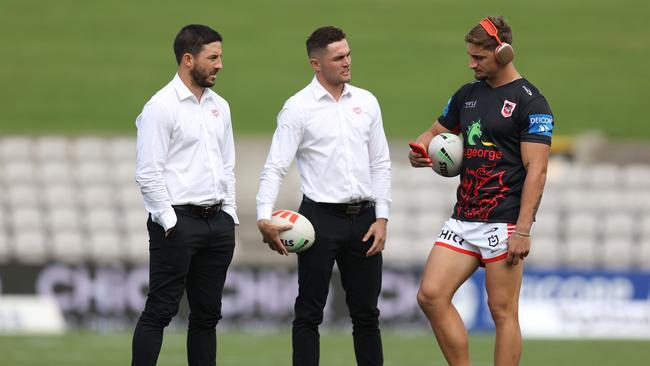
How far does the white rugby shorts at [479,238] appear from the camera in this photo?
Answer: 266 inches

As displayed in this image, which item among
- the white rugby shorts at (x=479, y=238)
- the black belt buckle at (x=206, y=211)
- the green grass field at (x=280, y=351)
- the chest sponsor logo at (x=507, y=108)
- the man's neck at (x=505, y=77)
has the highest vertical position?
the man's neck at (x=505, y=77)

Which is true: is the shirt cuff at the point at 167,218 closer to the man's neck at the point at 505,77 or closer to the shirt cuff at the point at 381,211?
the shirt cuff at the point at 381,211

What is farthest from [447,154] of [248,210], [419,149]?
[248,210]

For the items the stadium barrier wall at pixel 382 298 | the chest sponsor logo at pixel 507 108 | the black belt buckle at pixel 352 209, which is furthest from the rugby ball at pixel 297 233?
the stadium barrier wall at pixel 382 298

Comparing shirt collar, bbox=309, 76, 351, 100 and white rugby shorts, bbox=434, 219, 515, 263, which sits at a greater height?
shirt collar, bbox=309, 76, 351, 100

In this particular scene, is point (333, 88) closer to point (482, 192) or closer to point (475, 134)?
point (475, 134)

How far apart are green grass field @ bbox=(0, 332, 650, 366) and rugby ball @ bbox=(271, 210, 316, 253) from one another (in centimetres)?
284

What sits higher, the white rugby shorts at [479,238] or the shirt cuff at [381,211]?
the shirt cuff at [381,211]

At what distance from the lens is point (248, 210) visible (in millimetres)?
15617

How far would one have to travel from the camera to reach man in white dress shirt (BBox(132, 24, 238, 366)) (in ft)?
22.1

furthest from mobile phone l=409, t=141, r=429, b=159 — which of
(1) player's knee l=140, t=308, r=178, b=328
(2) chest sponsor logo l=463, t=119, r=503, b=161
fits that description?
(1) player's knee l=140, t=308, r=178, b=328

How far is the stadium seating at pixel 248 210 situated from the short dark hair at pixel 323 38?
6.15 m

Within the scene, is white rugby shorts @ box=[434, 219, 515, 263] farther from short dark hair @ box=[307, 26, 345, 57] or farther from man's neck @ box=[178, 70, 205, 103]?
man's neck @ box=[178, 70, 205, 103]

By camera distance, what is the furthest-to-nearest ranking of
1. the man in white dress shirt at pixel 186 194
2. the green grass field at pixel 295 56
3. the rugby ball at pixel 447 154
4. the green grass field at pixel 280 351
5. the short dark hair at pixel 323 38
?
the green grass field at pixel 295 56 < the green grass field at pixel 280 351 < the short dark hair at pixel 323 38 < the rugby ball at pixel 447 154 < the man in white dress shirt at pixel 186 194
